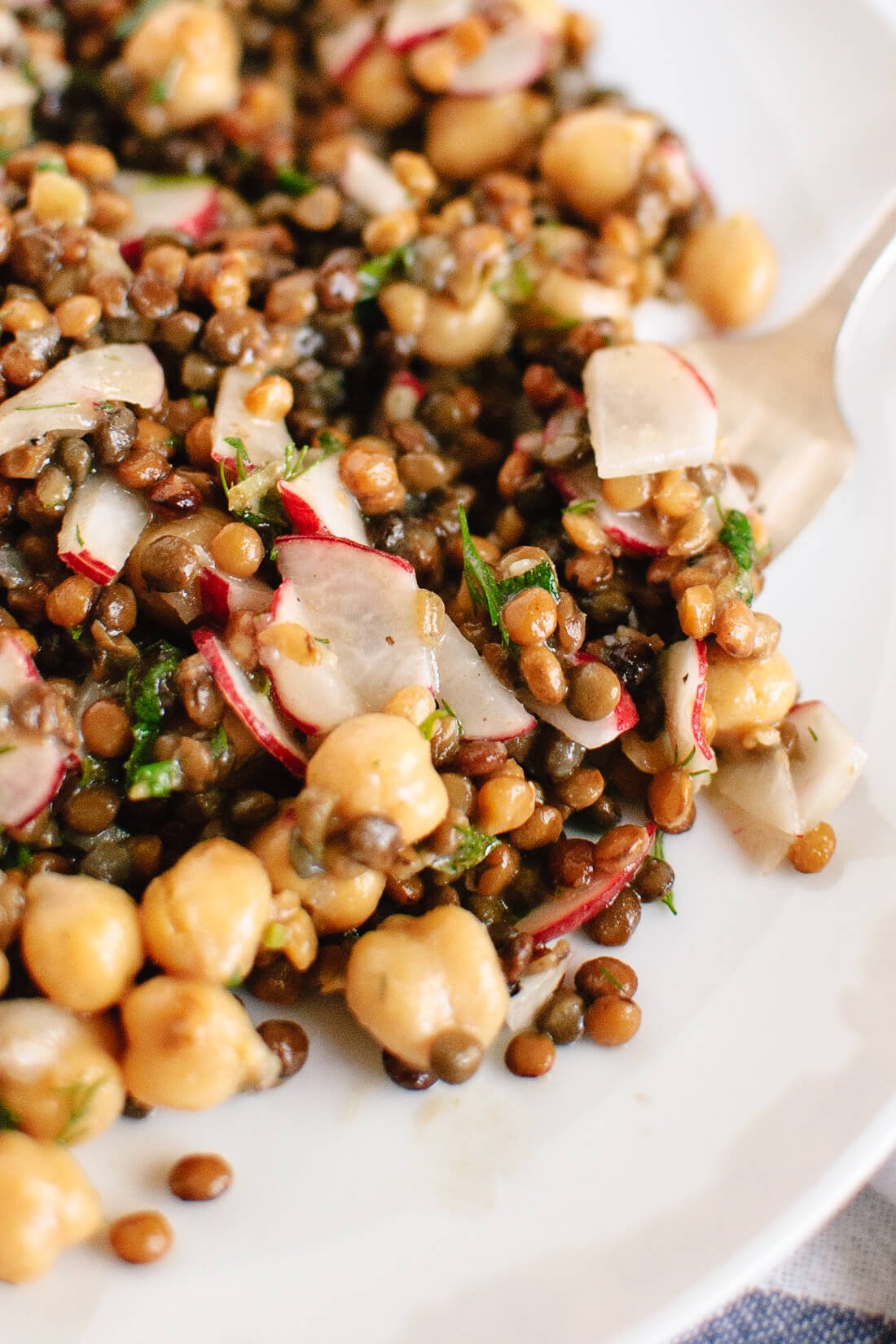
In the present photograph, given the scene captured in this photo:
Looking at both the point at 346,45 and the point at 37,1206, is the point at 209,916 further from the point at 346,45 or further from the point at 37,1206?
the point at 346,45

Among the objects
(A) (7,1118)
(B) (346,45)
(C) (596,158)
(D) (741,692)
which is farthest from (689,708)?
(B) (346,45)

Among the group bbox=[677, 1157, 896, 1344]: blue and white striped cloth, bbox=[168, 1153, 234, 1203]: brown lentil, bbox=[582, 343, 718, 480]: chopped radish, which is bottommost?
bbox=[677, 1157, 896, 1344]: blue and white striped cloth

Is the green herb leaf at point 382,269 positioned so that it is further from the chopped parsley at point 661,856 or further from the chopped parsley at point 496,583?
the chopped parsley at point 661,856

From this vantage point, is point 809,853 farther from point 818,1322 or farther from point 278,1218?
point 278,1218

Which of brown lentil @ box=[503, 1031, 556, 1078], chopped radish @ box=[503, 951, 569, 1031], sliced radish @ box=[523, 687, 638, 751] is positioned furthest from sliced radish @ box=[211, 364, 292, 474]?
brown lentil @ box=[503, 1031, 556, 1078]

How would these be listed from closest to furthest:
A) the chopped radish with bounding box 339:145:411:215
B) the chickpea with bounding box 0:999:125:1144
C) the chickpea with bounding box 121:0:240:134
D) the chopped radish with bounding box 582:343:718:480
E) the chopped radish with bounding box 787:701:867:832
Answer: the chickpea with bounding box 0:999:125:1144 → the chopped radish with bounding box 787:701:867:832 → the chopped radish with bounding box 582:343:718:480 → the chopped radish with bounding box 339:145:411:215 → the chickpea with bounding box 121:0:240:134

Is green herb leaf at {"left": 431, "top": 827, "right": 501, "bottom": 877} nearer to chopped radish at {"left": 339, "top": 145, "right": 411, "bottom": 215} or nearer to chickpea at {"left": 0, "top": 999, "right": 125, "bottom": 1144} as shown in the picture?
chickpea at {"left": 0, "top": 999, "right": 125, "bottom": 1144}
